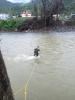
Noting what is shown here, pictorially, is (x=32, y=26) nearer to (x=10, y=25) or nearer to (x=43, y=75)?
(x=10, y=25)

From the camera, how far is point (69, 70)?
1425 centimetres

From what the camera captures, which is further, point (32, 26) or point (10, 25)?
point (10, 25)

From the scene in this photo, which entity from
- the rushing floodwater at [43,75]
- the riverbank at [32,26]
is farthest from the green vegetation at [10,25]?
the rushing floodwater at [43,75]

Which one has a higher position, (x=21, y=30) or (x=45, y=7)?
(x=45, y=7)

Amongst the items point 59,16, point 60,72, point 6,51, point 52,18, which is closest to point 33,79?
point 60,72

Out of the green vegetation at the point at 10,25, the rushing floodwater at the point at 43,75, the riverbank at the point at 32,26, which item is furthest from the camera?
the green vegetation at the point at 10,25

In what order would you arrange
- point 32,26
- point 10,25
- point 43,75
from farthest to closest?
point 10,25, point 32,26, point 43,75

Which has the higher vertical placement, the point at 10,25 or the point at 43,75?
the point at 43,75

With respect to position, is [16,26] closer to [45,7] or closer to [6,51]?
[45,7]

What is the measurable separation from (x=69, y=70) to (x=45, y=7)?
27964mm

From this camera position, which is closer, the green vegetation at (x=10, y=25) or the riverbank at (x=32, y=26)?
the riverbank at (x=32, y=26)

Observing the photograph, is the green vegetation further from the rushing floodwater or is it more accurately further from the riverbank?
the rushing floodwater

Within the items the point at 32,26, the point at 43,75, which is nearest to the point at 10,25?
the point at 32,26

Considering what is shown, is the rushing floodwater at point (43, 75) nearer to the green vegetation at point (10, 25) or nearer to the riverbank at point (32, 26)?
the riverbank at point (32, 26)
